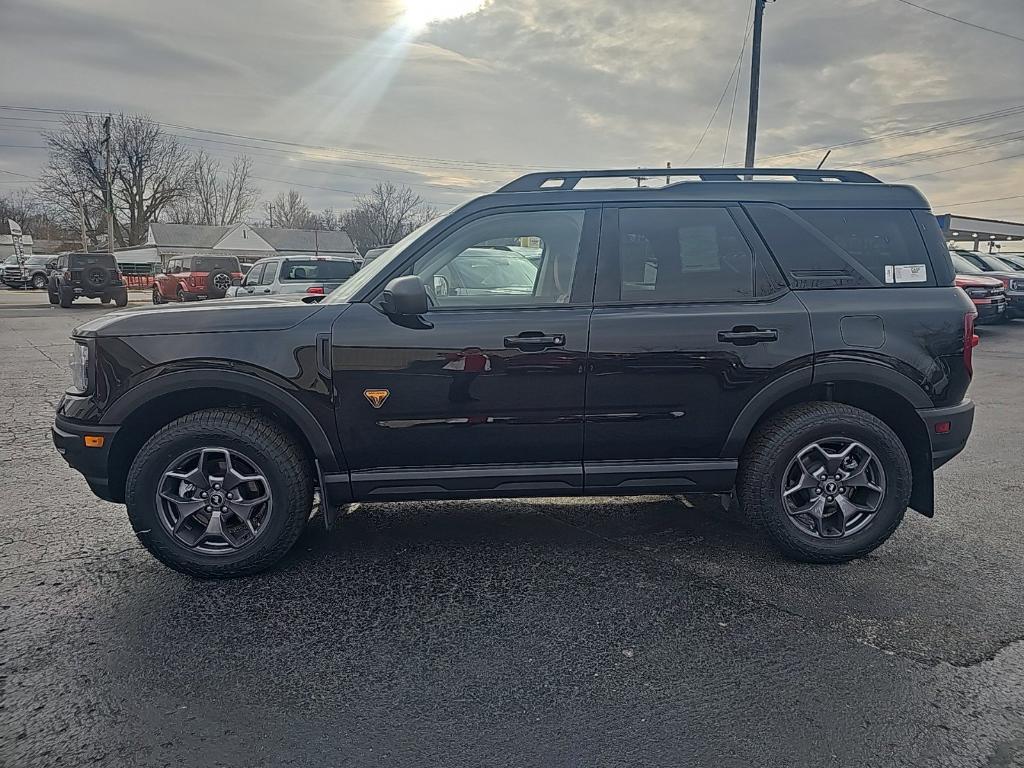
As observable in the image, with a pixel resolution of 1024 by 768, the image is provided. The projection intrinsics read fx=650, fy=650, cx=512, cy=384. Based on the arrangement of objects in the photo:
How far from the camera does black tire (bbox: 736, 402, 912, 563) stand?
134 inches

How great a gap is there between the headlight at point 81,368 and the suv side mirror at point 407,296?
155 cm

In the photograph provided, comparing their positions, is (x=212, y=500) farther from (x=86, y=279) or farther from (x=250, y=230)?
(x=250, y=230)

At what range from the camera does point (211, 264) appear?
25109mm

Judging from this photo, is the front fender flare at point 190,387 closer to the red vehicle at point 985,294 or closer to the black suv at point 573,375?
the black suv at point 573,375

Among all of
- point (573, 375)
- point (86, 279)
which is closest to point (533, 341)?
point (573, 375)

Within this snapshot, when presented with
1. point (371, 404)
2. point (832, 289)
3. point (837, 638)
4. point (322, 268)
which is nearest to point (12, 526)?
point (371, 404)

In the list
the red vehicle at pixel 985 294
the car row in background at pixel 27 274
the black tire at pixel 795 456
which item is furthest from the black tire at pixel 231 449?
the car row in background at pixel 27 274

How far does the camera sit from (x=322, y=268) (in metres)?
15.1

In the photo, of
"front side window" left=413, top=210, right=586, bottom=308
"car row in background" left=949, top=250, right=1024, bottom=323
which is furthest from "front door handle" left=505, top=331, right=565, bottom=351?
"car row in background" left=949, top=250, right=1024, bottom=323

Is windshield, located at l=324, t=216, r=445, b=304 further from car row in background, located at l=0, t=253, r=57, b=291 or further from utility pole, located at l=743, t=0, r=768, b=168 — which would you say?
car row in background, located at l=0, t=253, r=57, b=291

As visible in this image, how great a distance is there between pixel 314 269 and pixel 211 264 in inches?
489

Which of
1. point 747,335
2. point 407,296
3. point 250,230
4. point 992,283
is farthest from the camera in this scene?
point 250,230

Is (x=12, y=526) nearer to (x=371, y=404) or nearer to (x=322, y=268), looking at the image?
(x=371, y=404)

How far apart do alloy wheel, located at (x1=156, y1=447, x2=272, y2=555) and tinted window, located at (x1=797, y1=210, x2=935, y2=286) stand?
10.6 feet
